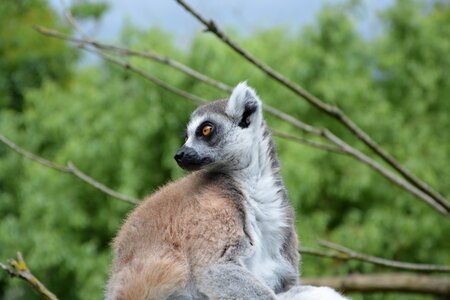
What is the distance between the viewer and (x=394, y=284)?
666 centimetres

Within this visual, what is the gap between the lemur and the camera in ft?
9.52

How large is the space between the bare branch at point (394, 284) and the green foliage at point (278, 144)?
812 cm

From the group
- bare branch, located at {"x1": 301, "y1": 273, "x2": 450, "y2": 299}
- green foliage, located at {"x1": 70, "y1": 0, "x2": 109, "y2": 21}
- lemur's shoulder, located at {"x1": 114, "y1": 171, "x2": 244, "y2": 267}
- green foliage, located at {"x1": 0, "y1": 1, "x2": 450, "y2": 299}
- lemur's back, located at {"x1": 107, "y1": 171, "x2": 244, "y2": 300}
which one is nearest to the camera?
lemur's back, located at {"x1": 107, "y1": 171, "x2": 244, "y2": 300}

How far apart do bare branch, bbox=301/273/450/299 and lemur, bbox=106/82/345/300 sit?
9.80 feet

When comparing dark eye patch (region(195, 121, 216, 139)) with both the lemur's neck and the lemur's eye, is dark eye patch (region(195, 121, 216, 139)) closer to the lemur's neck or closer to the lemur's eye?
the lemur's eye

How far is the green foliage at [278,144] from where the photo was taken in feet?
54.0

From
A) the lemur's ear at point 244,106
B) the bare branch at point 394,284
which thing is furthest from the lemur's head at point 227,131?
the bare branch at point 394,284

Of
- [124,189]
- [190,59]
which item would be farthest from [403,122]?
[124,189]

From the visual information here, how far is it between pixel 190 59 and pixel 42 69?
1065cm

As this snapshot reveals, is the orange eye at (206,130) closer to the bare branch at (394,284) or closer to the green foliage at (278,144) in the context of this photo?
the bare branch at (394,284)

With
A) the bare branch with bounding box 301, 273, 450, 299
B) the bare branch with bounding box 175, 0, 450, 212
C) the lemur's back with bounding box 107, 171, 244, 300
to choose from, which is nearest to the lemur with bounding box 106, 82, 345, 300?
the lemur's back with bounding box 107, 171, 244, 300

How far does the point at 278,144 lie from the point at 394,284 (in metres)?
10.4

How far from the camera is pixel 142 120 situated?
1683 cm

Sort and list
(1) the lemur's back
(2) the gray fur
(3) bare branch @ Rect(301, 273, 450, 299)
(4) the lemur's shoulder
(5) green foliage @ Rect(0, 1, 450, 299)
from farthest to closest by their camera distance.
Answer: (5) green foliage @ Rect(0, 1, 450, 299) → (3) bare branch @ Rect(301, 273, 450, 299) → (2) the gray fur → (4) the lemur's shoulder → (1) the lemur's back
